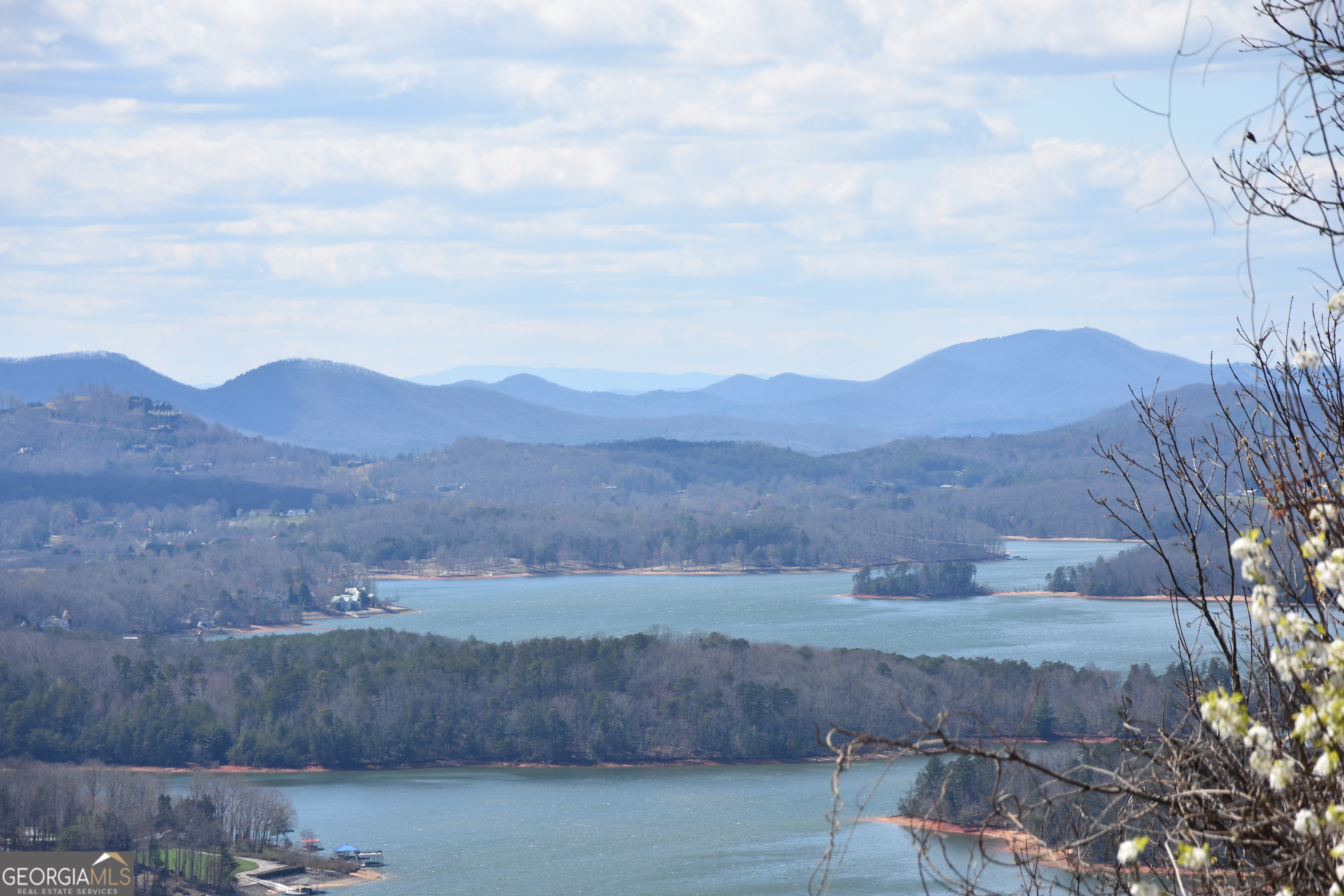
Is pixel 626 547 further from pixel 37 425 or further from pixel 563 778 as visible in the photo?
pixel 37 425

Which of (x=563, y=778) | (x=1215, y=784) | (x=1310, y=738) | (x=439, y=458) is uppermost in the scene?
(x=439, y=458)

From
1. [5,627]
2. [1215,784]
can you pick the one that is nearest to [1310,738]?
[1215,784]

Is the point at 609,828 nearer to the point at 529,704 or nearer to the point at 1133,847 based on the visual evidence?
the point at 529,704

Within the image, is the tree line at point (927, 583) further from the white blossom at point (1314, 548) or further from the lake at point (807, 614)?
the white blossom at point (1314, 548)

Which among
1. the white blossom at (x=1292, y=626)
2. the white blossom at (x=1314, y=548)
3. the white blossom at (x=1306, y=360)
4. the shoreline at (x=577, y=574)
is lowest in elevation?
the shoreline at (x=577, y=574)

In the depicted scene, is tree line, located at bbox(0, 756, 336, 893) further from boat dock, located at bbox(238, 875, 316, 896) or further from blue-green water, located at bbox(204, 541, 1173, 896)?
blue-green water, located at bbox(204, 541, 1173, 896)

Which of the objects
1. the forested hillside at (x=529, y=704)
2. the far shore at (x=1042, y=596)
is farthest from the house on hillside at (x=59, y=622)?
the far shore at (x=1042, y=596)

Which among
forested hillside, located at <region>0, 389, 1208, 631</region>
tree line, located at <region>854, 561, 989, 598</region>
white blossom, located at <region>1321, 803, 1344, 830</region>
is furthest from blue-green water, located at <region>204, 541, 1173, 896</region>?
forested hillside, located at <region>0, 389, 1208, 631</region>
